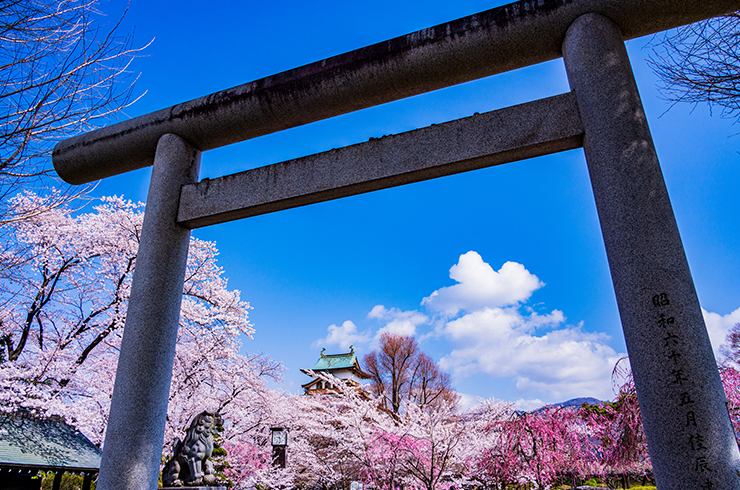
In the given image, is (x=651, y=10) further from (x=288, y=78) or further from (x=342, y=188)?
(x=288, y=78)

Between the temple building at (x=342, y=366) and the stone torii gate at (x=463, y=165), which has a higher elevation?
the temple building at (x=342, y=366)

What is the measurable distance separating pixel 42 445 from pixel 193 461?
4591 mm

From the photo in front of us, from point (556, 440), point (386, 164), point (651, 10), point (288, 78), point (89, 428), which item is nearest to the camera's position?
point (651, 10)

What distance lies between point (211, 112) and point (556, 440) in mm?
7695

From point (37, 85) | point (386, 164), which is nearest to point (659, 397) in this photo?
point (386, 164)

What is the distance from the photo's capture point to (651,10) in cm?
251

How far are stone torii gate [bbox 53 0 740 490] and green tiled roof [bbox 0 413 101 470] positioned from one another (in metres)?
6.33

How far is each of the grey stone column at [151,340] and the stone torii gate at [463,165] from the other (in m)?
0.01

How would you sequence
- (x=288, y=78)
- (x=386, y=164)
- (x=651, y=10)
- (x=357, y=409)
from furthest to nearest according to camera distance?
(x=357, y=409)
(x=288, y=78)
(x=386, y=164)
(x=651, y=10)

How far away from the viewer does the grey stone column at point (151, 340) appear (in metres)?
2.75

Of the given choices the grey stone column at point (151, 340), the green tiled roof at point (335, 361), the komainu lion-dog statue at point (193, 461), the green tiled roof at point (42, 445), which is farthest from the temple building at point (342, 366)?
the grey stone column at point (151, 340)

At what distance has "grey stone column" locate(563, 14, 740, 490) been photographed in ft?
5.84

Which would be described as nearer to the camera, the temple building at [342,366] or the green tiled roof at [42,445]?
the green tiled roof at [42,445]

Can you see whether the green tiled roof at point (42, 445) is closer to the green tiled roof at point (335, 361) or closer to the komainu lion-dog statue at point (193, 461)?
the komainu lion-dog statue at point (193, 461)
